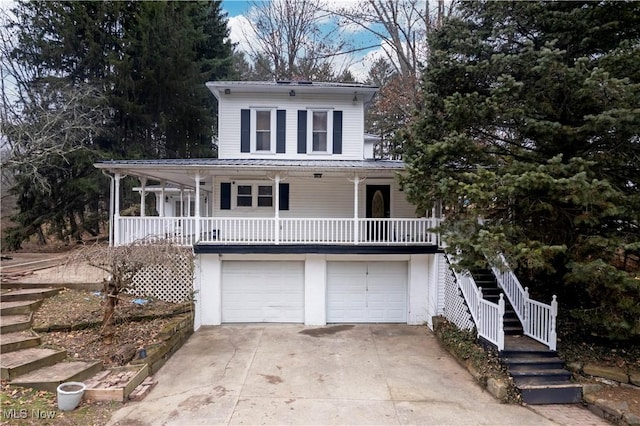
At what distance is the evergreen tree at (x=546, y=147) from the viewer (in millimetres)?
6125

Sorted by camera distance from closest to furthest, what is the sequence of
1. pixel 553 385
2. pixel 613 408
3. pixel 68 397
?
pixel 68 397
pixel 613 408
pixel 553 385

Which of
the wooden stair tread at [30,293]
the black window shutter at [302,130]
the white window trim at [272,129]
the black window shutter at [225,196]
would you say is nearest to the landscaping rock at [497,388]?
the black window shutter at [302,130]

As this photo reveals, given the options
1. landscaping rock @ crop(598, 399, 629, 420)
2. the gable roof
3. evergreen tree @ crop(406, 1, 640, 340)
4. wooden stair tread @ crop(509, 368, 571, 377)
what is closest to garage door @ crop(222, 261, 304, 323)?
evergreen tree @ crop(406, 1, 640, 340)

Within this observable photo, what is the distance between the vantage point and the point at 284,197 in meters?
12.4

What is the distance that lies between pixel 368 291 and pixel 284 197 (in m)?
4.37

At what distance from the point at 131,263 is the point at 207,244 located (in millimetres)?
2501

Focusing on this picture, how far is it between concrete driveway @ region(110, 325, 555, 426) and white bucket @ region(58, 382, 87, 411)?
2.28 feet

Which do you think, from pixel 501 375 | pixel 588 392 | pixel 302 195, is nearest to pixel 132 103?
pixel 302 195

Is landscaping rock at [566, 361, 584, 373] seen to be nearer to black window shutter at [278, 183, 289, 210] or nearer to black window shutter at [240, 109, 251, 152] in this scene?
black window shutter at [278, 183, 289, 210]

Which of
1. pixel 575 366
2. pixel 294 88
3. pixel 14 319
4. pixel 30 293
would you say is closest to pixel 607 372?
pixel 575 366

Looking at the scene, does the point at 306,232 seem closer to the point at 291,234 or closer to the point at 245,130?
the point at 291,234

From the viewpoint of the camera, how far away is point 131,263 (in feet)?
25.5

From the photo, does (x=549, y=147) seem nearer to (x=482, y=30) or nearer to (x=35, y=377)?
(x=482, y=30)

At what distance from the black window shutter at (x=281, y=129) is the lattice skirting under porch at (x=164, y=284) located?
5.54m
